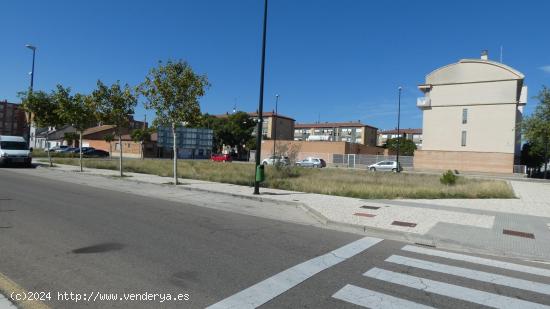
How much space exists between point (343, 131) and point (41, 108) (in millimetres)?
101031

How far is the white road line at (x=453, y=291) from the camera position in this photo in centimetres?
486

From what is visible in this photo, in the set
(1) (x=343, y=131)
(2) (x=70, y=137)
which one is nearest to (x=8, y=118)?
(2) (x=70, y=137)

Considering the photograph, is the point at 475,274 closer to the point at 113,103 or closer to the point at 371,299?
the point at 371,299

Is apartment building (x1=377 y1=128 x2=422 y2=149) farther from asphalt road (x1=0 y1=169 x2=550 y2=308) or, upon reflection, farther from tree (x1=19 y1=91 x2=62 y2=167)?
asphalt road (x1=0 y1=169 x2=550 y2=308)

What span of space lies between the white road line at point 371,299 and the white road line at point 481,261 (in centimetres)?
284

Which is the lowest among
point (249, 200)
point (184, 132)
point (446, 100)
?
point (249, 200)

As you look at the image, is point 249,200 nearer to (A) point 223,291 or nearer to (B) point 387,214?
(B) point 387,214

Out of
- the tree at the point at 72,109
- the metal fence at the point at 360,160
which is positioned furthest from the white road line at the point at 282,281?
the metal fence at the point at 360,160

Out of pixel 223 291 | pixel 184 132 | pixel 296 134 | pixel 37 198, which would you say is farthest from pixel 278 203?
pixel 296 134

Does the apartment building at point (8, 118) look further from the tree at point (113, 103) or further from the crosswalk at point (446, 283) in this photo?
the crosswalk at point (446, 283)

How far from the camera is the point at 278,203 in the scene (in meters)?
13.9

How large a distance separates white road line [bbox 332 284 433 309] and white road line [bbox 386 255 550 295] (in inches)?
67.9

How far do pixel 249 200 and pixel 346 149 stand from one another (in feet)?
181

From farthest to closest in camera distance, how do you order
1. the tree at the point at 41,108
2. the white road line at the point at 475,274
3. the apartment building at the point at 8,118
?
the apartment building at the point at 8,118 < the tree at the point at 41,108 < the white road line at the point at 475,274
